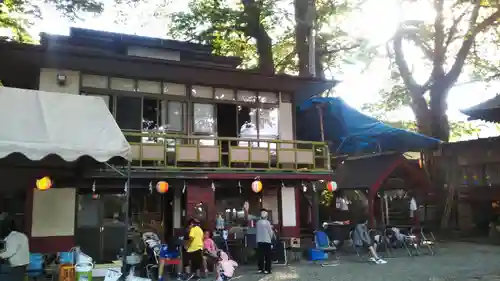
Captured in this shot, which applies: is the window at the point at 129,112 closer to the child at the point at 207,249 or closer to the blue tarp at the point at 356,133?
the child at the point at 207,249

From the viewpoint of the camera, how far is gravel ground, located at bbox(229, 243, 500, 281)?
41.0 ft

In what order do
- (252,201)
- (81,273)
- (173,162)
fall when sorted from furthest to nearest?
(252,201), (173,162), (81,273)

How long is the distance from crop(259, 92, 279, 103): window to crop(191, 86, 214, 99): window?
80.8 inches

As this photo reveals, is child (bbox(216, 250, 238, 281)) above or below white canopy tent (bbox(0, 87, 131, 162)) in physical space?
below

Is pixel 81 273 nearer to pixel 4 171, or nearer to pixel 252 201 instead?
pixel 4 171

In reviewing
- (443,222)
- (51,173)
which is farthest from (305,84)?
(443,222)

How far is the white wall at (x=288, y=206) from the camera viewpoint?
1772cm

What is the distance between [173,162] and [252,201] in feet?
13.1

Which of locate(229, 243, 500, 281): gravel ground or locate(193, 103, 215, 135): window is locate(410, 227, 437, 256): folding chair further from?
locate(193, 103, 215, 135): window

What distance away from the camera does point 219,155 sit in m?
15.8

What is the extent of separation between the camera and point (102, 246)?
15.1 metres

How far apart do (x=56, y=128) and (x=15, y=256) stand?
356cm

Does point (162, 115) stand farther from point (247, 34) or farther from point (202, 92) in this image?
point (247, 34)

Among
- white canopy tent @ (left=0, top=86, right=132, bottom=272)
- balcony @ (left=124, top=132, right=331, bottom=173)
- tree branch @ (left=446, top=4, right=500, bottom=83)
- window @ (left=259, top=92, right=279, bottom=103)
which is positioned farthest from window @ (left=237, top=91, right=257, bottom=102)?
tree branch @ (left=446, top=4, right=500, bottom=83)
